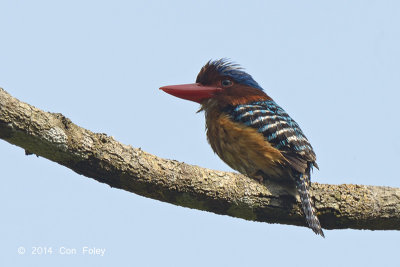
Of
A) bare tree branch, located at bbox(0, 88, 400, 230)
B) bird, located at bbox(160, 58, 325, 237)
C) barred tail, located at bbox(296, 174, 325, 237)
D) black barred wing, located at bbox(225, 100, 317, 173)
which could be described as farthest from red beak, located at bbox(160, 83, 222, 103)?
barred tail, located at bbox(296, 174, 325, 237)

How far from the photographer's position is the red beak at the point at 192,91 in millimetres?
7168

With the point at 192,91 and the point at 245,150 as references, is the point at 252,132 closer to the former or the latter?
the point at 245,150

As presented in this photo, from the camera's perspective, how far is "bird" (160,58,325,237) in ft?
18.9

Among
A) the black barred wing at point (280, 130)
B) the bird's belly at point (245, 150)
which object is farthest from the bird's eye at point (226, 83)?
the bird's belly at point (245, 150)

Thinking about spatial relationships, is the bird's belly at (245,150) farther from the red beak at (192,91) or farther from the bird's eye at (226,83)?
the bird's eye at (226,83)

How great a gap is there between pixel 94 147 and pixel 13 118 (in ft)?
2.15

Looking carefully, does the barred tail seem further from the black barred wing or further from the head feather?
the head feather

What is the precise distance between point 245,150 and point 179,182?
165 centimetres

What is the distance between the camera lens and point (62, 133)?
400 cm

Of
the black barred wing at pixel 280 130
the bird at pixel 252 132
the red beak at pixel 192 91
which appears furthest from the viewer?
the red beak at pixel 192 91

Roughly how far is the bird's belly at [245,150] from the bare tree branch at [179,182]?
0.46 m

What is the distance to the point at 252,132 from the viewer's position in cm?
609

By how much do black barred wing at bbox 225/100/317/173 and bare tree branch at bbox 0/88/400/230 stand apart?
47cm

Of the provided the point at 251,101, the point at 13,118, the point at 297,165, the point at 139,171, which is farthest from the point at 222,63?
the point at 13,118
